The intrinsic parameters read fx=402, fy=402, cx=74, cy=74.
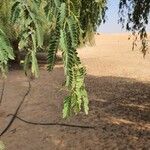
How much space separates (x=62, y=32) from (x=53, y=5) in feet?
0.63

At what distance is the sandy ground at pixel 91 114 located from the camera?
8.73 meters

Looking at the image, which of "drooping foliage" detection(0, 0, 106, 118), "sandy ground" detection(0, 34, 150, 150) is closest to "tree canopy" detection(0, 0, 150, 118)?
"drooping foliage" detection(0, 0, 106, 118)

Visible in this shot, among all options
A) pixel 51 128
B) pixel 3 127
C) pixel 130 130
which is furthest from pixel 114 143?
pixel 3 127

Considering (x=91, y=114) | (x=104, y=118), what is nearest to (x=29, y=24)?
(x=104, y=118)

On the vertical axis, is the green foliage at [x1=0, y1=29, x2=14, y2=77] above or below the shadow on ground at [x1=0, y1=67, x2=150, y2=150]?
above

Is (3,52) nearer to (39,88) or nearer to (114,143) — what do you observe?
(114,143)

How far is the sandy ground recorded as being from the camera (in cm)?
873

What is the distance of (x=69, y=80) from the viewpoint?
2008 mm

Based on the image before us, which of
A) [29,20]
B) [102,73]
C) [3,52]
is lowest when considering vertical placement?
[102,73]

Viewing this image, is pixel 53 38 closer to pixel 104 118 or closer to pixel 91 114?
pixel 104 118

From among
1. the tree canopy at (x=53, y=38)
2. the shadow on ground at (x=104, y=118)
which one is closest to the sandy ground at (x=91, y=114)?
the shadow on ground at (x=104, y=118)

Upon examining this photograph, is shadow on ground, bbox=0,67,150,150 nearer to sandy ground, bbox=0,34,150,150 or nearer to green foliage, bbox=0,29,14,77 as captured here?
sandy ground, bbox=0,34,150,150

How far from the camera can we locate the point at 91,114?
10.8 metres

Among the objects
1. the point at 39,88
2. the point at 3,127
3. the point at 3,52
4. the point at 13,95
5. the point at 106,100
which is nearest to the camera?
the point at 3,52
